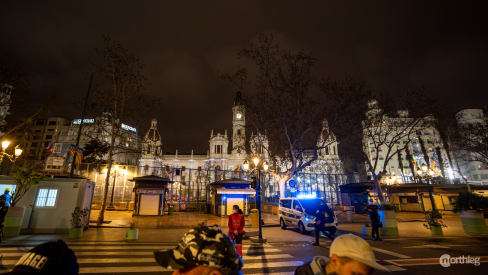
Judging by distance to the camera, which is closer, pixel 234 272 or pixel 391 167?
pixel 234 272

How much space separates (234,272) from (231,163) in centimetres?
7134

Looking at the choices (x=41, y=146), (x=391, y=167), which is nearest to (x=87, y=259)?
(x=391, y=167)

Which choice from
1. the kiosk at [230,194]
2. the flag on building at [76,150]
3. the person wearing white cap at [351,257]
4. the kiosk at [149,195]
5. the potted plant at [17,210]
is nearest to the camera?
the person wearing white cap at [351,257]

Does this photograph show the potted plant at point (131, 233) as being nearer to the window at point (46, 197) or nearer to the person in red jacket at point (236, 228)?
the window at point (46, 197)

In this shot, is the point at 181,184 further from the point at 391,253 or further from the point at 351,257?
the point at 351,257

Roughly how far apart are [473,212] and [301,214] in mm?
9805

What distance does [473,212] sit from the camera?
13.2m

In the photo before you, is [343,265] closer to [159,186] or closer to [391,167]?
[159,186]

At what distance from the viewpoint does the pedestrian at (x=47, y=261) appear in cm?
140

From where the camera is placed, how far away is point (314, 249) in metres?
9.55

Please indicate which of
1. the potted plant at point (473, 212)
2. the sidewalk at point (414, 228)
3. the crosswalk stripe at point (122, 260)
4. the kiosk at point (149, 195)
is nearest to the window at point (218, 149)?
the kiosk at point (149, 195)

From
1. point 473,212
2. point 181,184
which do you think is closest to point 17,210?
point 473,212

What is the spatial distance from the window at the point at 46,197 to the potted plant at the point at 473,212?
24134mm

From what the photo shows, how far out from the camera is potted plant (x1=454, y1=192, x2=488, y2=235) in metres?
12.9
